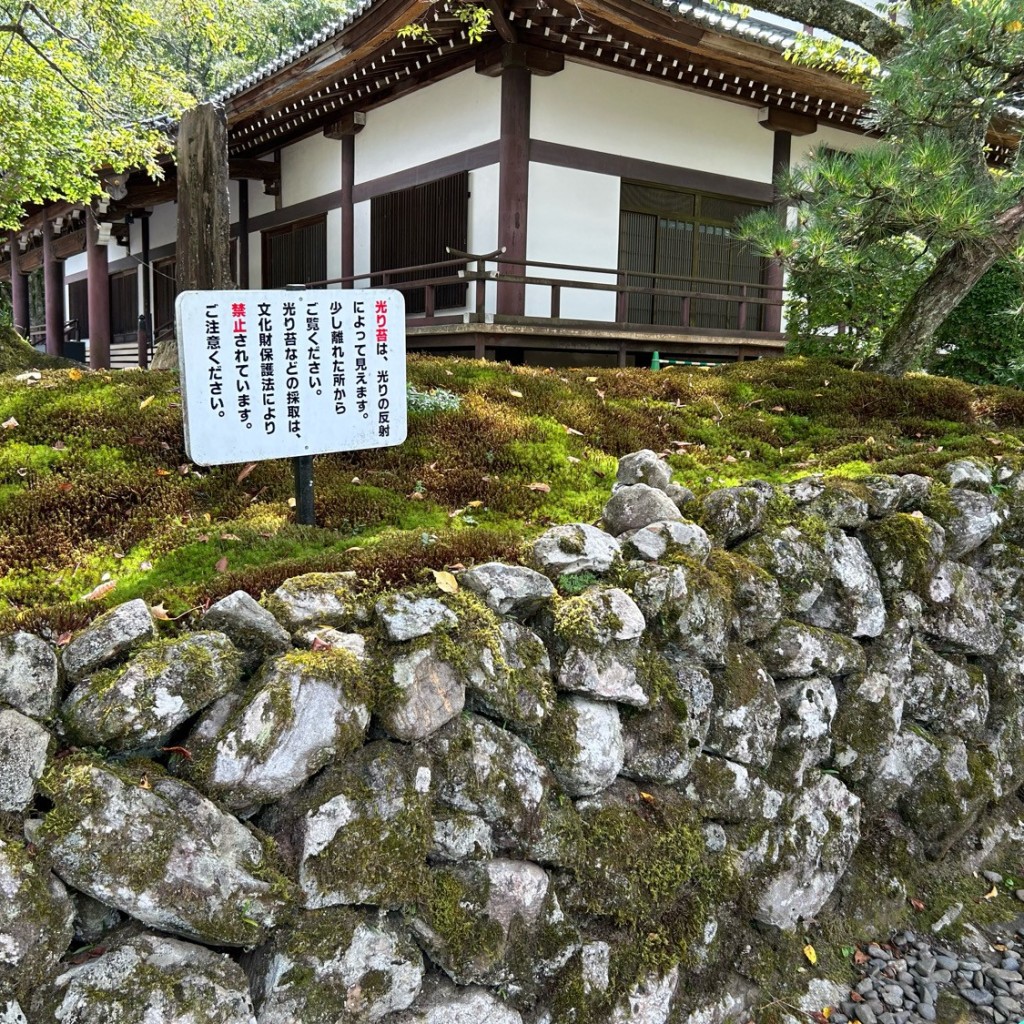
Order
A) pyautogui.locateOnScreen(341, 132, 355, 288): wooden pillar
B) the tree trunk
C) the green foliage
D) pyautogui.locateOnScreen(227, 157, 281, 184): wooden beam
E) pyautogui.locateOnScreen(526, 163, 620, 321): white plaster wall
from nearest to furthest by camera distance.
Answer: the tree trunk
the green foliage
pyautogui.locateOnScreen(526, 163, 620, 321): white plaster wall
pyautogui.locateOnScreen(341, 132, 355, 288): wooden pillar
pyautogui.locateOnScreen(227, 157, 281, 184): wooden beam

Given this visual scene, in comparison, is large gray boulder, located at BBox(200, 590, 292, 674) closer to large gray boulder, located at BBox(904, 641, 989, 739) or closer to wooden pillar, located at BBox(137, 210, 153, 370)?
large gray boulder, located at BBox(904, 641, 989, 739)

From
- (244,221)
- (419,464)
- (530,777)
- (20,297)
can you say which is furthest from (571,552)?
(20,297)

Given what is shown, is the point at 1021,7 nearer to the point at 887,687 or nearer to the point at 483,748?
the point at 887,687

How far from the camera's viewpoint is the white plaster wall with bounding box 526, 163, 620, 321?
10.5 metres

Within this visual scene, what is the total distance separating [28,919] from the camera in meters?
2.07

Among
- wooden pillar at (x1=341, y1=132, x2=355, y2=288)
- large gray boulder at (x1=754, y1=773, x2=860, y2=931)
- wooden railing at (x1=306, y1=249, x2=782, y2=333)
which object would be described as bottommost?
large gray boulder at (x1=754, y1=773, x2=860, y2=931)

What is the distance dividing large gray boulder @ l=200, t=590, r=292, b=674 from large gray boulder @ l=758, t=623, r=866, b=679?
2.28m

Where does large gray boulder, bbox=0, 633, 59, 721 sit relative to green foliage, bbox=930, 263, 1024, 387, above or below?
below

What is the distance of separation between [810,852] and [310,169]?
1263cm

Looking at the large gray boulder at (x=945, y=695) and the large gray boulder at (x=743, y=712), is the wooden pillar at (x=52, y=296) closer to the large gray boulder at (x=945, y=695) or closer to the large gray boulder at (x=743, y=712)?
the large gray boulder at (x=743, y=712)

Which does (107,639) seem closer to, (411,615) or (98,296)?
(411,615)

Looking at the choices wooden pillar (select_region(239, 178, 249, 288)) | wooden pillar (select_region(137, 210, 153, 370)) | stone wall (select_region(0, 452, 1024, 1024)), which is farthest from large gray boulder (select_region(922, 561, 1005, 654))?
wooden pillar (select_region(137, 210, 153, 370))

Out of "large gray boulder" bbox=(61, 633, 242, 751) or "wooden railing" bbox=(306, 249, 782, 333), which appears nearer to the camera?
"large gray boulder" bbox=(61, 633, 242, 751)

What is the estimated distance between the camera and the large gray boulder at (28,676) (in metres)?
2.25
